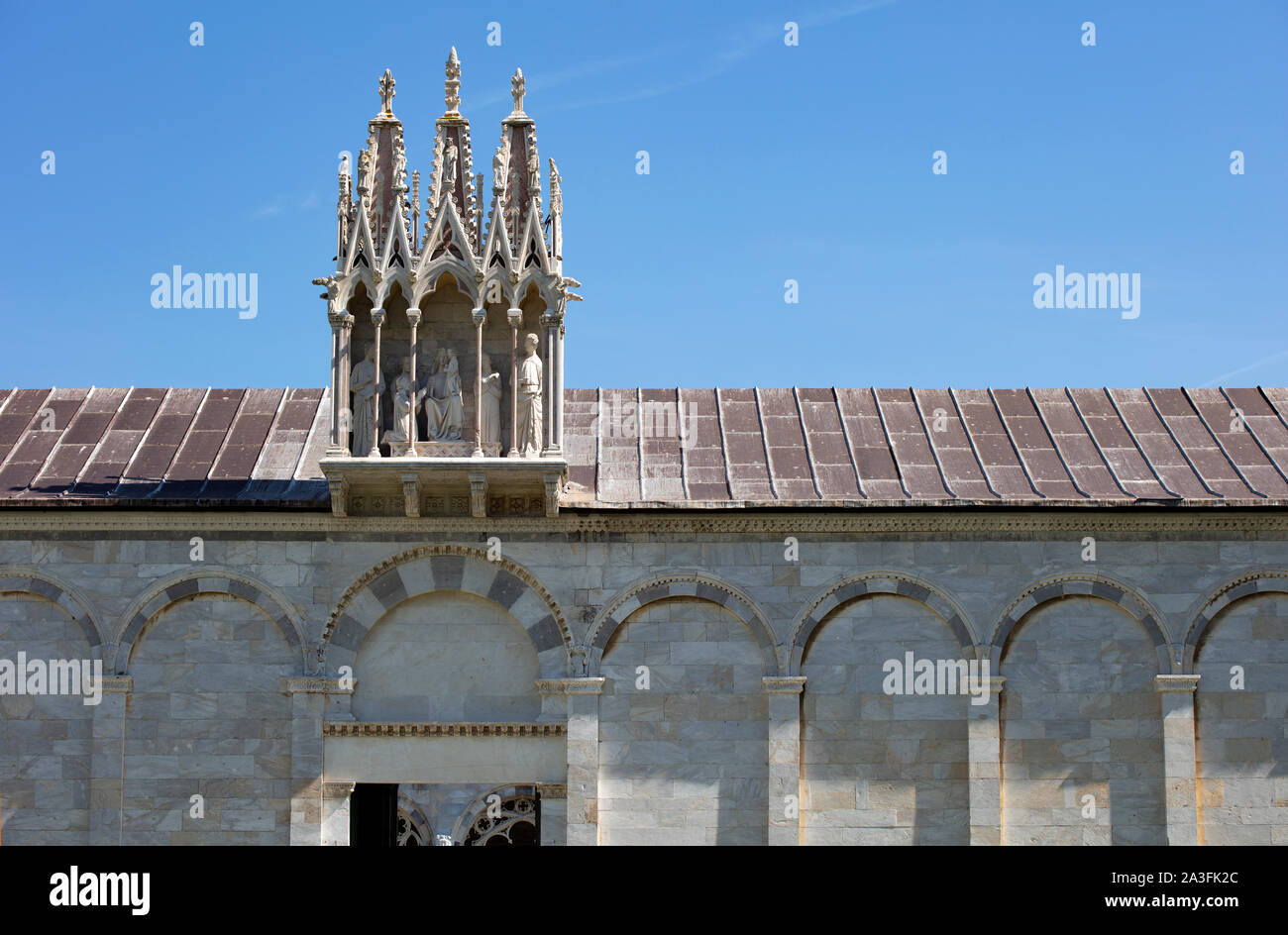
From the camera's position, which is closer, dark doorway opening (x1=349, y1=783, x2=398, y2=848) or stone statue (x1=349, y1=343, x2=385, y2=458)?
stone statue (x1=349, y1=343, x2=385, y2=458)

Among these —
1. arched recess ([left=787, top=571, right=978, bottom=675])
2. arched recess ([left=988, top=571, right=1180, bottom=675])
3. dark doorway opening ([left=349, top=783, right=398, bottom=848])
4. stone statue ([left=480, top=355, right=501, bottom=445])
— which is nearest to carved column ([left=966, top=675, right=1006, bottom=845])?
arched recess ([left=988, top=571, right=1180, bottom=675])

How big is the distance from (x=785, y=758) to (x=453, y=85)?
32.6ft

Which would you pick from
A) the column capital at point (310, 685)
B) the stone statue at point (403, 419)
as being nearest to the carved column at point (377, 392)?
the stone statue at point (403, 419)

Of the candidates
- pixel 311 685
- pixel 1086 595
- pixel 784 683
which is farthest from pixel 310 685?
pixel 1086 595

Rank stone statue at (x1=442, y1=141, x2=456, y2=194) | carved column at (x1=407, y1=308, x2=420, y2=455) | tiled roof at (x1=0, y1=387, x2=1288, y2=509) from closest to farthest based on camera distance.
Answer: carved column at (x1=407, y1=308, x2=420, y2=455)
stone statue at (x1=442, y1=141, x2=456, y2=194)
tiled roof at (x1=0, y1=387, x2=1288, y2=509)

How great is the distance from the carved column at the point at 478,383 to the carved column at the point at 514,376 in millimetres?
392

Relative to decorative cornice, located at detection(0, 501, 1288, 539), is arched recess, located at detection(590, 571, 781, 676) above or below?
below

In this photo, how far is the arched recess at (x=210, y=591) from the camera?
68.9 feet

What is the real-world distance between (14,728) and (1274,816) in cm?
1627

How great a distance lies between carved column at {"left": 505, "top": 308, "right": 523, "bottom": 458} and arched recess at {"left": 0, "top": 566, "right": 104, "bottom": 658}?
5.90 m

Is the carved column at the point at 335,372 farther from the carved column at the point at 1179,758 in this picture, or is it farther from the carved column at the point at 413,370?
the carved column at the point at 1179,758

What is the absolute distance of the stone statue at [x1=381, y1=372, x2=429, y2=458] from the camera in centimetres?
2086

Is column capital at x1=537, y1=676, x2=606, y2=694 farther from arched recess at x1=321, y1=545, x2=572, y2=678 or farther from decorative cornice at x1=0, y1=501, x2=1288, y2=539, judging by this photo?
decorative cornice at x1=0, y1=501, x2=1288, y2=539
